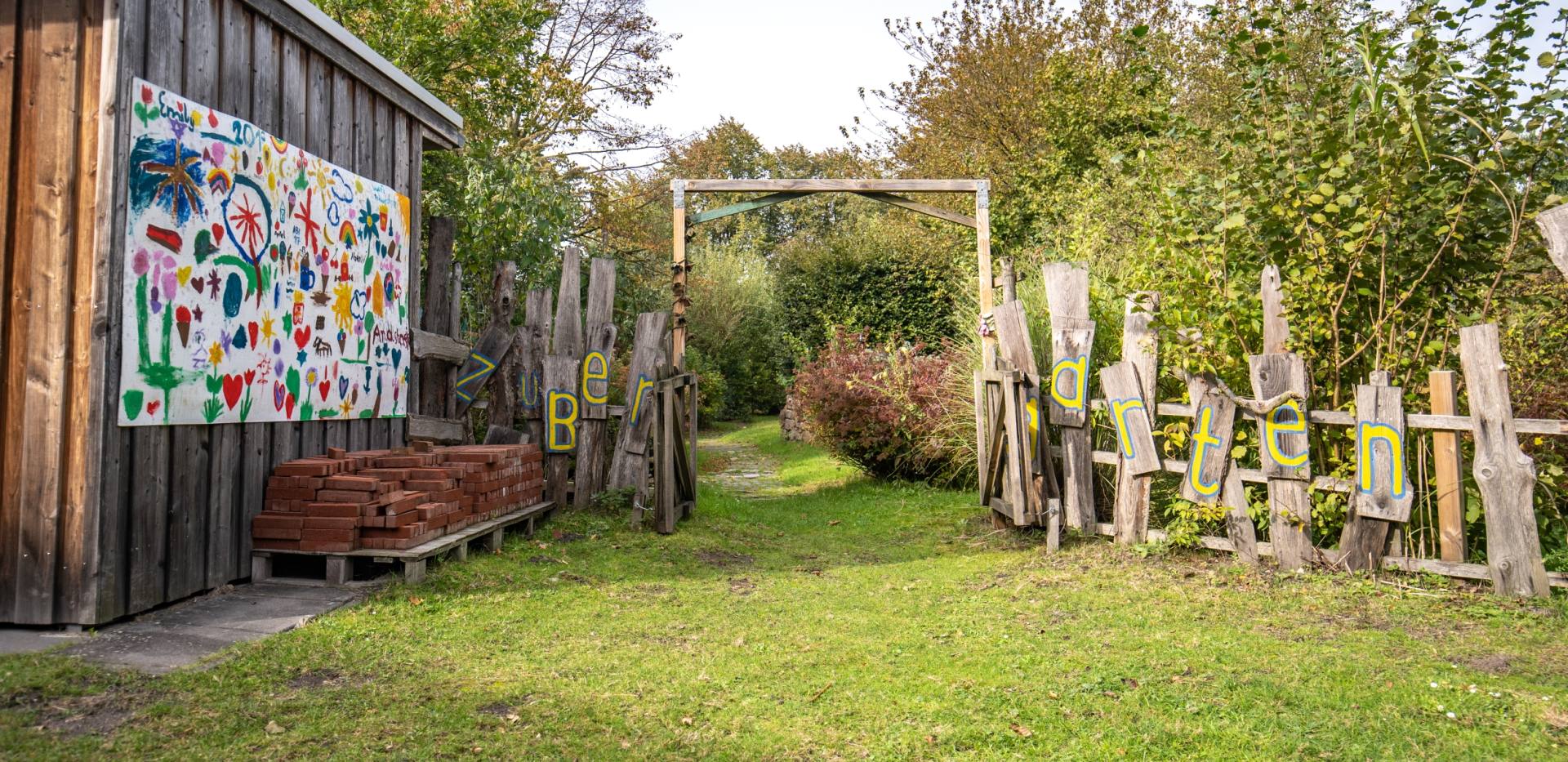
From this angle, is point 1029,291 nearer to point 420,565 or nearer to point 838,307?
point 420,565

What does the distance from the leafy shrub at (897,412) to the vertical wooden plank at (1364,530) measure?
4869mm

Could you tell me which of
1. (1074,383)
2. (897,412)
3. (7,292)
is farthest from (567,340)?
(7,292)

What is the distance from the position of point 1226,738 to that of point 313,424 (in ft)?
19.4

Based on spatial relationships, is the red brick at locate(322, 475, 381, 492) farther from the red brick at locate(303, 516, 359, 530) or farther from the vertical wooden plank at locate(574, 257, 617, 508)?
the vertical wooden plank at locate(574, 257, 617, 508)

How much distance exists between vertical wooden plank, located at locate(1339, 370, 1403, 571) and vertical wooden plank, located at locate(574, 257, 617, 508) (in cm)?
591

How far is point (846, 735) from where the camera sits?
12.4 feet

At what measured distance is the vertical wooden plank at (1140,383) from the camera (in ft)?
23.2

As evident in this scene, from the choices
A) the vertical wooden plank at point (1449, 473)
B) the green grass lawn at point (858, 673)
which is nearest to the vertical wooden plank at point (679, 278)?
the green grass lawn at point (858, 673)

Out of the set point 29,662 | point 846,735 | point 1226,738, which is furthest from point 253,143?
point 1226,738

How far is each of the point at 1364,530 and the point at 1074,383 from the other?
219 centimetres

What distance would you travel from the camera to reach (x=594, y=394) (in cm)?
908

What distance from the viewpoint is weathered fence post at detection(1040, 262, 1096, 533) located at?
24.8ft

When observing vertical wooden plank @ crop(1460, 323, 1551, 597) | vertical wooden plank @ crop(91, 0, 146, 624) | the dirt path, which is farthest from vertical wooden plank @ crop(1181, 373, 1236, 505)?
vertical wooden plank @ crop(91, 0, 146, 624)

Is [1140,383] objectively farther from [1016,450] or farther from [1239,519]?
[1016,450]
